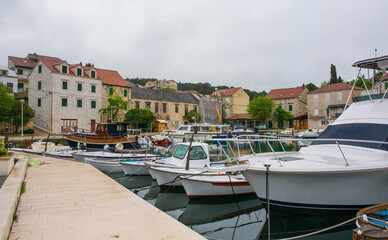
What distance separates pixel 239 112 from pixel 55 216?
61938 millimetres

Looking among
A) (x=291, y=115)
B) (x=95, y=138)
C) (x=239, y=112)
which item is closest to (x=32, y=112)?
(x=95, y=138)

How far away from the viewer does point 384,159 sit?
7.64 meters

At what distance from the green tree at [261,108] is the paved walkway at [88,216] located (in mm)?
53151

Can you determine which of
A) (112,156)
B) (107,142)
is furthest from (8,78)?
(112,156)

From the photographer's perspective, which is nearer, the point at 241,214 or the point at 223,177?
the point at 241,214

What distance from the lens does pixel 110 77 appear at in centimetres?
4588

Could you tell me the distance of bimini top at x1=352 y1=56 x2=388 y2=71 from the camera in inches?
397

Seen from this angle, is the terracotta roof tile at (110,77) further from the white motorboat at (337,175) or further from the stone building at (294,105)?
the white motorboat at (337,175)

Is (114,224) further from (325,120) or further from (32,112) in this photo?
(325,120)

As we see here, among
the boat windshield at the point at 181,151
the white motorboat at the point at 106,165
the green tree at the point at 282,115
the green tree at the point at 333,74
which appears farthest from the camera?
the green tree at the point at 333,74

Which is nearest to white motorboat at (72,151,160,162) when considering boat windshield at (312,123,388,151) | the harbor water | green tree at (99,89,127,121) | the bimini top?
the harbor water

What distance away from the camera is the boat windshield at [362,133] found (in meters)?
8.18

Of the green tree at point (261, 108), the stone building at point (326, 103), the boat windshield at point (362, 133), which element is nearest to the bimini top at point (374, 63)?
the boat windshield at point (362, 133)

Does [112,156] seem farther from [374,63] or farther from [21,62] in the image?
[21,62]
